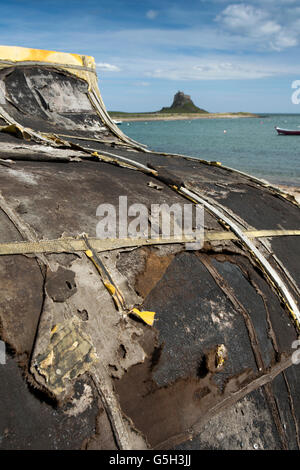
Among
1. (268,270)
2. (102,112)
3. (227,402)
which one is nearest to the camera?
(227,402)

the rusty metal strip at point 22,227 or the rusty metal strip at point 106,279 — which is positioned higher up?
the rusty metal strip at point 22,227

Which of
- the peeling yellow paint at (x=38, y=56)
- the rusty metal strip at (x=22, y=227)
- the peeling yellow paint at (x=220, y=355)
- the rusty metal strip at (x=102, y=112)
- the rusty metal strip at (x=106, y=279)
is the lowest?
the peeling yellow paint at (x=220, y=355)

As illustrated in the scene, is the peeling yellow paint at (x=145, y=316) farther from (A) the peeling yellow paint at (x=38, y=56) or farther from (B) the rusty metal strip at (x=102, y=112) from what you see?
(A) the peeling yellow paint at (x=38, y=56)

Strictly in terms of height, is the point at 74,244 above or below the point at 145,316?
above

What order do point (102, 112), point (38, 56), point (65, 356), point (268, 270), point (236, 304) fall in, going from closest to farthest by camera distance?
point (65, 356) < point (236, 304) < point (268, 270) < point (38, 56) < point (102, 112)

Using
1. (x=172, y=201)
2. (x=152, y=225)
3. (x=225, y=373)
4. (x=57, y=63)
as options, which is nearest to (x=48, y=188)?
(x=152, y=225)

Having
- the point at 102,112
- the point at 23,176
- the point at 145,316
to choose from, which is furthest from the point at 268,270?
the point at 102,112

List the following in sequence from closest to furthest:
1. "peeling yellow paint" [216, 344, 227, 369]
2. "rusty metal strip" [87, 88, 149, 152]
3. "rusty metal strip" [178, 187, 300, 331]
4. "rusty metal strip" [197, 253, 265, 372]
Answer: "peeling yellow paint" [216, 344, 227, 369] → "rusty metal strip" [197, 253, 265, 372] → "rusty metal strip" [178, 187, 300, 331] → "rusty metal strip" [87, 88, 149, 152]

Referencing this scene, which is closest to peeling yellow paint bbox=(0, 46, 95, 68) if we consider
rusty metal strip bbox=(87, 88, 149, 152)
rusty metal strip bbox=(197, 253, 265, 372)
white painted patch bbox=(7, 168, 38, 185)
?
rusty metal strip bbox=(87, 88, 149, 152)

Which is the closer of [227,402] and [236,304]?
[227,402]

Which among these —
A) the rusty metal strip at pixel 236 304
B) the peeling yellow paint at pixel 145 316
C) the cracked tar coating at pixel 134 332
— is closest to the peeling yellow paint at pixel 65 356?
the cracked tar coating at pixel 134 332

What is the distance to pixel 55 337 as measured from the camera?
3.27 m

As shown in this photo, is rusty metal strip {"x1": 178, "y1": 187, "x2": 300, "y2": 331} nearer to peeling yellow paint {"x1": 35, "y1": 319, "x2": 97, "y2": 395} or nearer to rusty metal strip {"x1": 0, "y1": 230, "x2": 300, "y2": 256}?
rusty metal strip {"x1": 0, "y1": 230, "x2": 300, "y2": 256}

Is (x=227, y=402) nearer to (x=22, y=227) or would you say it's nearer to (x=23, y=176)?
(x=22, y=227)
